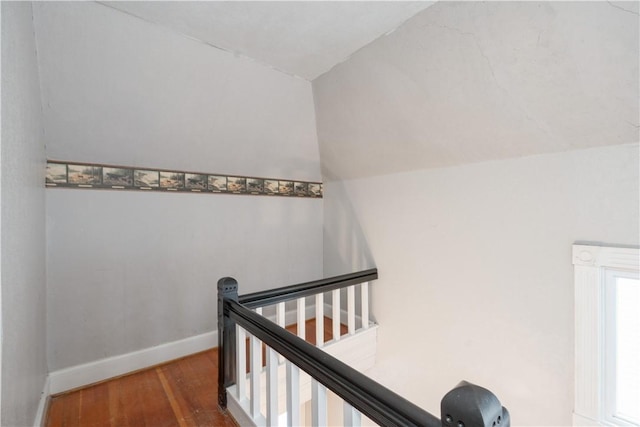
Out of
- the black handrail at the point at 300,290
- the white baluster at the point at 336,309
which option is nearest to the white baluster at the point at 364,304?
the black handrail at the point at 300,290

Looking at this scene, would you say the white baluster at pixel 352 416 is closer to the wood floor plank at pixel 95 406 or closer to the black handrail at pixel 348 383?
the black handrail at pixel 348 383

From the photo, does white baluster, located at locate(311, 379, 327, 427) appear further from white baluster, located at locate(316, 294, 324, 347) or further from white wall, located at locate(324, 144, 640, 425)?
white wall, located at locate(324, 144, 640, 425)

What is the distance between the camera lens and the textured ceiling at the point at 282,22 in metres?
1.49

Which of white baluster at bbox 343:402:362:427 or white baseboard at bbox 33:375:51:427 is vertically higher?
white baluster at bbox 343:402:362:427

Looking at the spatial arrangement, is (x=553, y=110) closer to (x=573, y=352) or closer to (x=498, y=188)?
(x=498, y=188)

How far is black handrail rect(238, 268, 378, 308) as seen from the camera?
5.86 feet

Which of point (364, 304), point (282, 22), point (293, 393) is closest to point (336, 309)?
point (364, 304)

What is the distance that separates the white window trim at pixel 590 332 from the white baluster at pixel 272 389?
1.65m

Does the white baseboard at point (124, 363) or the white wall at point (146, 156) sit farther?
the white baseboard at point (124, 363)

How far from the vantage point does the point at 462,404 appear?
2.15 feet

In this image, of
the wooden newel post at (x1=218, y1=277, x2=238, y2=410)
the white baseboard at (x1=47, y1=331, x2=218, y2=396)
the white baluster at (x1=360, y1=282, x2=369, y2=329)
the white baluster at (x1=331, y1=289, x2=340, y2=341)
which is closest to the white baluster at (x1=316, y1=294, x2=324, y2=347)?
the white baluster at (x1=331, y1=289, x2=340, y2=341)

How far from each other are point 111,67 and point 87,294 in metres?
1.58

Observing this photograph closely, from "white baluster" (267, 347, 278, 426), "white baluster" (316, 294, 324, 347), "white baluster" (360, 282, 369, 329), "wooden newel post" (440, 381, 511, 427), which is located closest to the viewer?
"wooden newel post" (440, 381, 511, 427)

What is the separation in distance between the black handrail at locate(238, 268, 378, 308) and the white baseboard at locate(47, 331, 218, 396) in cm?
112
